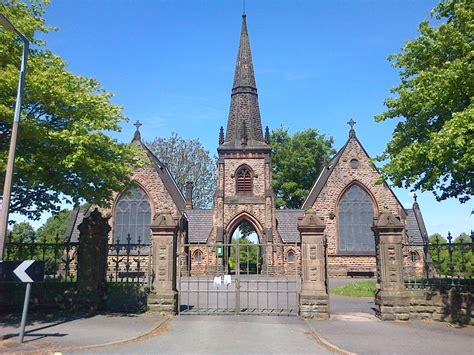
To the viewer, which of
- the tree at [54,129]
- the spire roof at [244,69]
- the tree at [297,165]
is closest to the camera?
the tree at [54,129]

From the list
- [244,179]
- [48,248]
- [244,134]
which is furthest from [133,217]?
[48,248]

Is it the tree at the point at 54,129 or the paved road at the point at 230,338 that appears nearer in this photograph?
the paved road at the point at 230,338

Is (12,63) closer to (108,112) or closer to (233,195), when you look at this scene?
(108,112)

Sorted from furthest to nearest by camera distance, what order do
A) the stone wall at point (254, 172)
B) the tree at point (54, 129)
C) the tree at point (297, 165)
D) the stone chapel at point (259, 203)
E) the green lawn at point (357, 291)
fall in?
1. the tree at point (297, 165)
2. the stone wall at point (254, 172)
3. the stone chapel at point (259, 203)
4. the green lawn at point (357, 291)
5. the tree at point (54, 129)

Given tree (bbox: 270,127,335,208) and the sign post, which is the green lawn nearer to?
the sign post

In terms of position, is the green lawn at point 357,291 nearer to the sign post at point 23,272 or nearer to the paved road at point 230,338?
the paved road at point 230,338

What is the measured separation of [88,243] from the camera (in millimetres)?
13000

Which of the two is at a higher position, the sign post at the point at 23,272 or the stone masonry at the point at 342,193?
the stone masonry at the point at 342,193

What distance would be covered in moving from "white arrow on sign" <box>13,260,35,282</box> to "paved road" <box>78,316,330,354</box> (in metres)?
2.23

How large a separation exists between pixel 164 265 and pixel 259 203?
1974cm

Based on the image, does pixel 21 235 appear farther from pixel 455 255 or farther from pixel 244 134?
pixel 455 255

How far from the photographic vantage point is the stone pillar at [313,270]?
1204 cm

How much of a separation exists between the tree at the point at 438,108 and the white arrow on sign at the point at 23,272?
30.7ft

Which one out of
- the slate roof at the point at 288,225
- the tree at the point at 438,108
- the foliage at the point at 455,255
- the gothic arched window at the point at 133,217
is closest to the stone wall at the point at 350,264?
the slate roof at the point at 288,225
